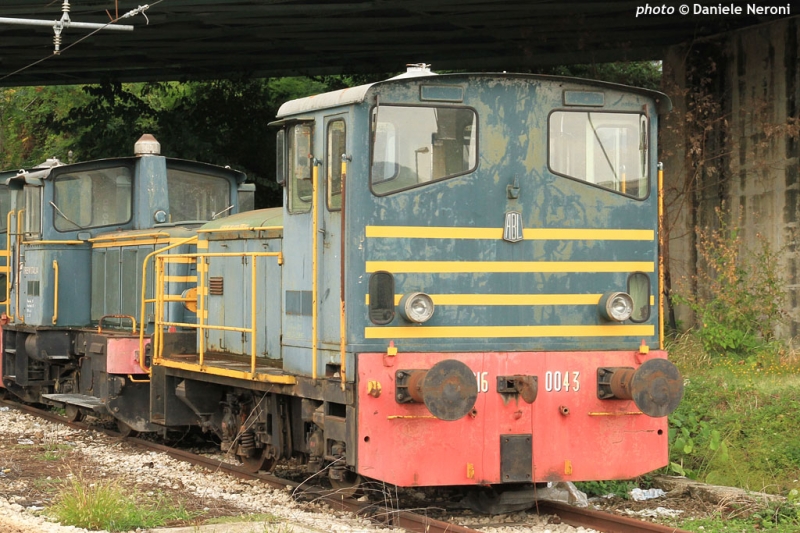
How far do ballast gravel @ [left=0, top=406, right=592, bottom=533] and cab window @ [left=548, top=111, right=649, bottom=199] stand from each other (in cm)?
248

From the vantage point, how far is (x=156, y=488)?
873 cm

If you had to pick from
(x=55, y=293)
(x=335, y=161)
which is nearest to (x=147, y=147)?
(x=55, y=293)

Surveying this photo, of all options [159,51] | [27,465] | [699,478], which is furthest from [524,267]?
[159,51]

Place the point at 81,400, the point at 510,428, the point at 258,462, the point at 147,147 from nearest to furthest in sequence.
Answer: the point at 510,428, the point at 258,462, the point at 81,400, the point at 147,147

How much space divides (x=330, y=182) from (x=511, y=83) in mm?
1463

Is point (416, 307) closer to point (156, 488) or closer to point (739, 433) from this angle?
point (156, 488)

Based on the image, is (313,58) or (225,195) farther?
(313,58)

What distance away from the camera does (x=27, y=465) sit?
9828 mm

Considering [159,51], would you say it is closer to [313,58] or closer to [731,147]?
[313,58]

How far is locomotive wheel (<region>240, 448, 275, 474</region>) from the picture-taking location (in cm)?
933

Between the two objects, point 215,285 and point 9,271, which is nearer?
point 215,285

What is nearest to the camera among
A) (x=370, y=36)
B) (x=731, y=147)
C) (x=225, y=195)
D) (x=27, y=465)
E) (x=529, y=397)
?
(x=529, y=397)

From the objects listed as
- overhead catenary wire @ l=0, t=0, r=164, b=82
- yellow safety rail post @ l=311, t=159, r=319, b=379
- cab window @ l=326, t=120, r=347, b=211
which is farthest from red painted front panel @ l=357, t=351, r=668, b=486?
overhead catenary wire @ l=0, t=0, r=164, b=82

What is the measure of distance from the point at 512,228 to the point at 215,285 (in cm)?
359
